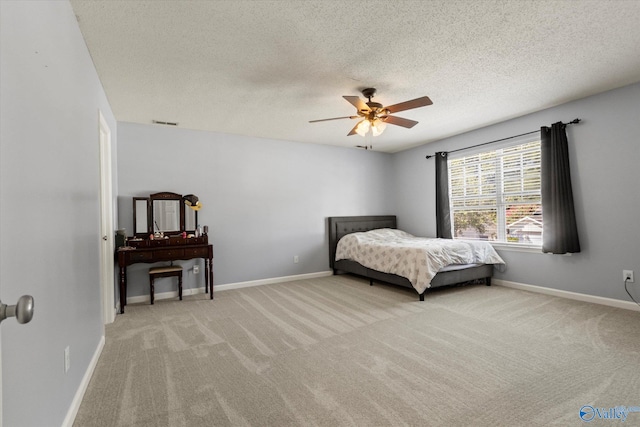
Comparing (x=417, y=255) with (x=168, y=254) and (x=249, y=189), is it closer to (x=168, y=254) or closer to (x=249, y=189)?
(x=249, y=189)

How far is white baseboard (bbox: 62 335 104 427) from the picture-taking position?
1.57 metres

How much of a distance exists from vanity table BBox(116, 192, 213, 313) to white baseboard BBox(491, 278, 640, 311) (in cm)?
420

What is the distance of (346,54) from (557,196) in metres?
3.15

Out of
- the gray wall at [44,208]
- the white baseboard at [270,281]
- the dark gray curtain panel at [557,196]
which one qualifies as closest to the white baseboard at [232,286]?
the white baseboard at [270,281]

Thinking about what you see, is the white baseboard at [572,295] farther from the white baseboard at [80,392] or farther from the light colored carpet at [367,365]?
the white baseboard at [80,392]

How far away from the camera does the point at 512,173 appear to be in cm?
437

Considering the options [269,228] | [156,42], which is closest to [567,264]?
[269,228]

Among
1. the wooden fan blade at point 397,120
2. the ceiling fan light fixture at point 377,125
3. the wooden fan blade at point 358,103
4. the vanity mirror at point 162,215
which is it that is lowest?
the vanity mirror at point 162,215

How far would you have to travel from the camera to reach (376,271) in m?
4.46

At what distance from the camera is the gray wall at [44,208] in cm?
103

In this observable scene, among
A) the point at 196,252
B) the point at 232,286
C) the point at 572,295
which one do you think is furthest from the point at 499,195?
the point at 196,252

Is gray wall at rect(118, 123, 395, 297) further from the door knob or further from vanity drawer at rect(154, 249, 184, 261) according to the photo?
the door knob

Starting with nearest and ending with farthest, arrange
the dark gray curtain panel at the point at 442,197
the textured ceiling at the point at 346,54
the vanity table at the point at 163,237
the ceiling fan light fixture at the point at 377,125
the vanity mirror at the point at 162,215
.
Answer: the textured ceiling at the point at 346,54, the ceiling fan light fixture at the point at 377,125, the vanity table at the point at 163,237, the vanity mirror at the point at 162,215, the dark gray curtain panel at the point at 442,197

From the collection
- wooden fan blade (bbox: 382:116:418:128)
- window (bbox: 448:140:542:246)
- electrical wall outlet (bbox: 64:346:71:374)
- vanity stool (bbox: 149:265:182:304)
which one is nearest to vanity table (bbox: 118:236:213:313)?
vanity stool (bbox: 149:265:182:304)
